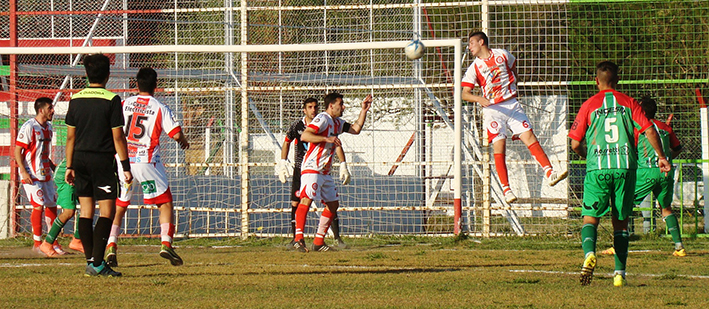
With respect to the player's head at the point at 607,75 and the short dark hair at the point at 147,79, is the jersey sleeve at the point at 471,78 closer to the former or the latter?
the player's head at the point at 607,75

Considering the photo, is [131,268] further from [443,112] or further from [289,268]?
[443,112]

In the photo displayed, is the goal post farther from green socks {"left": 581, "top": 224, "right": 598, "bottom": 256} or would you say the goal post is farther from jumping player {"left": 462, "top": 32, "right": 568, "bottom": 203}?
green socks {"left": 581, "top": 224, "right": 598, "bottom": 256}

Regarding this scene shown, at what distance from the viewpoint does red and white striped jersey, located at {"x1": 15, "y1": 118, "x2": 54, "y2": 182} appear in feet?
36.9

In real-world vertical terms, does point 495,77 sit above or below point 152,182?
above

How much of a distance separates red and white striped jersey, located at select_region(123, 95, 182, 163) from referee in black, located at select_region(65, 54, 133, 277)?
3.94ft

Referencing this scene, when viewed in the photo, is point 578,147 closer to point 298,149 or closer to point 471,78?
point 471,78

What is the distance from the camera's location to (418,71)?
1617 centimetres

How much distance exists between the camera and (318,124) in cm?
1074

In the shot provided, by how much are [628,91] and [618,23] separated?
5.52 meters

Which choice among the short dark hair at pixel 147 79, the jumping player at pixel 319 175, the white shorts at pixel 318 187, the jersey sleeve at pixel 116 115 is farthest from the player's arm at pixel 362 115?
the jersey sleeve at pixel 116 115

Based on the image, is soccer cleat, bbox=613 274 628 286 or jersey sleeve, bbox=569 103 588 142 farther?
jersey sleeve, bbox=569 103 588 142

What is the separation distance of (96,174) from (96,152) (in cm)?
20

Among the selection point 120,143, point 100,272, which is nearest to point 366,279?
point 100,272

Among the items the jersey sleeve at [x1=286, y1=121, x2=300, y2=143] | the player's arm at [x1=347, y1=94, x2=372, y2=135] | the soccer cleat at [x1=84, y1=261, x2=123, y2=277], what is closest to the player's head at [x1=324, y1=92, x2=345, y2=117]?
the player's arm at [x1=347, y1=94, x2=372, y2=135]
